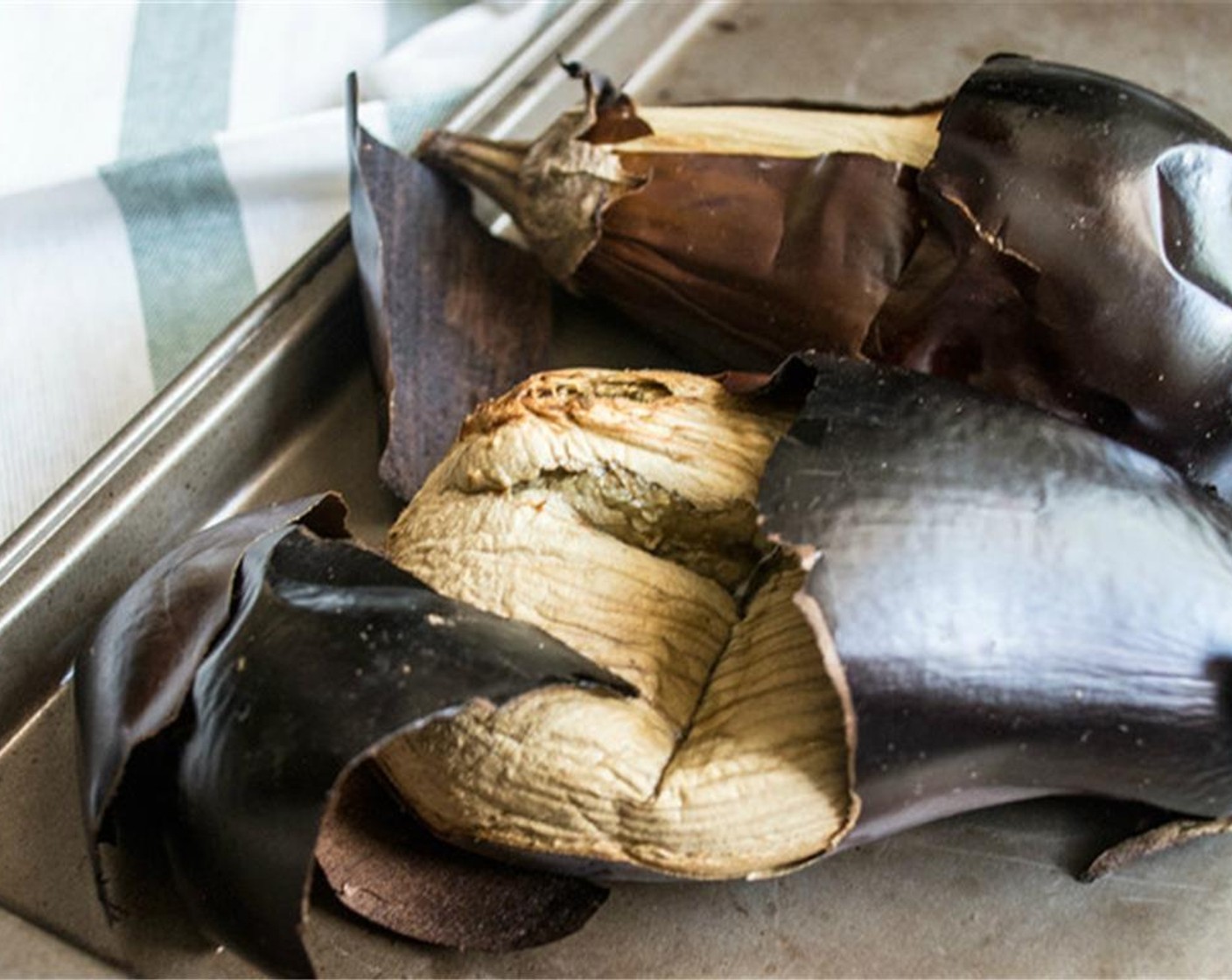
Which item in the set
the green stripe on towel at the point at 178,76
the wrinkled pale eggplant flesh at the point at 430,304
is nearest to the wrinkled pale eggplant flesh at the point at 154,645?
the wrinkled pale eggplant flesh at the point at 430,304

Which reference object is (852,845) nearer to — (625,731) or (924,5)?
(625,731)

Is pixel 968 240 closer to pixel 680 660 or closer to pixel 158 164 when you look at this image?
pixel 680 660

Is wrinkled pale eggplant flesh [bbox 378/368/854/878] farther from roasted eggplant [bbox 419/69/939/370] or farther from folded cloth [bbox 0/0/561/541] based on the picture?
folded cloth [bbox 0/0/561/541]

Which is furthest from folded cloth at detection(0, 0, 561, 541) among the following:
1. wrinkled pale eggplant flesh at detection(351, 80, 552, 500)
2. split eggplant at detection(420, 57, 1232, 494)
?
split eggplant at detection(420, 57, 1232, 494)

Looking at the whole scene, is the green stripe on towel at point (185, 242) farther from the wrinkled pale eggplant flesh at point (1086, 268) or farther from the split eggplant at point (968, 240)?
the wrinkled pale eggplant flesh at point (1086, 268)

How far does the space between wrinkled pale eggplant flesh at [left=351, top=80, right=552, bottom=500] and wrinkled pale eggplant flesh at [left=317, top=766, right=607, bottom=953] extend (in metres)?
0.22

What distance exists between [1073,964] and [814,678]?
19cm

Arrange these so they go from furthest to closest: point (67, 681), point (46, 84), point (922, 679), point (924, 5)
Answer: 1. point (924, 5)
2. point (46, 84)
3. point (67, 681)
4. point (922, 679)

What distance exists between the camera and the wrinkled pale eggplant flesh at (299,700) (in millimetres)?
614

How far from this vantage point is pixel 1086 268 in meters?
0.79

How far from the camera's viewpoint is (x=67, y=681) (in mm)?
841

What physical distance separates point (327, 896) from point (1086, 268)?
450 millimetres

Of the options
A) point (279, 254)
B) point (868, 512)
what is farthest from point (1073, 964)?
point (279, 254)

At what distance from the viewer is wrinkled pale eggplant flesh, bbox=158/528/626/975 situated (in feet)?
2.01
